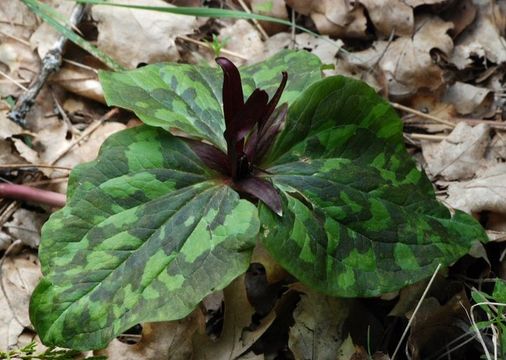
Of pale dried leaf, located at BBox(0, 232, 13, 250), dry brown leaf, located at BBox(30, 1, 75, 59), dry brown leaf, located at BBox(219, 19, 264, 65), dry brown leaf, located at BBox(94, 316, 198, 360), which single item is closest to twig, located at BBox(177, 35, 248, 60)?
dry brown leaf, located at BBox(219, 19, 264, 65)

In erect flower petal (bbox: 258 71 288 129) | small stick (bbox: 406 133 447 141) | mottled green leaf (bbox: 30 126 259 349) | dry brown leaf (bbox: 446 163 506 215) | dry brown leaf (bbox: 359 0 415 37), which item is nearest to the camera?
mottled green leaf (bbox: 30 126 259 349)

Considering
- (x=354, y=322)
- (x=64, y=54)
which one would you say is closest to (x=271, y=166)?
(x=354, y=322)

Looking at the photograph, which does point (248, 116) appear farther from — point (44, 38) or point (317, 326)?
point (44, 38)

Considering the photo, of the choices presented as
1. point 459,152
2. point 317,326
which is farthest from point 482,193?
point 317,326

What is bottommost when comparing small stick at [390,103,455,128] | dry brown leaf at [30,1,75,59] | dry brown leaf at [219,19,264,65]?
small stick at [390,103,455,128]

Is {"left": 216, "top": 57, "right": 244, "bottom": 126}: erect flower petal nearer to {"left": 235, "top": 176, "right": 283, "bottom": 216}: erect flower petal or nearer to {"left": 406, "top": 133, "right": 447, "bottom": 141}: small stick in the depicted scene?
{"left": 235, "top": 176, "right": 283, "bottom": 216}: erect flower petal

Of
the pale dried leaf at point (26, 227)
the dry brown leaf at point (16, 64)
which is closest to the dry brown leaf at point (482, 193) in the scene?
the pale dried leaf at point (26, 227)
